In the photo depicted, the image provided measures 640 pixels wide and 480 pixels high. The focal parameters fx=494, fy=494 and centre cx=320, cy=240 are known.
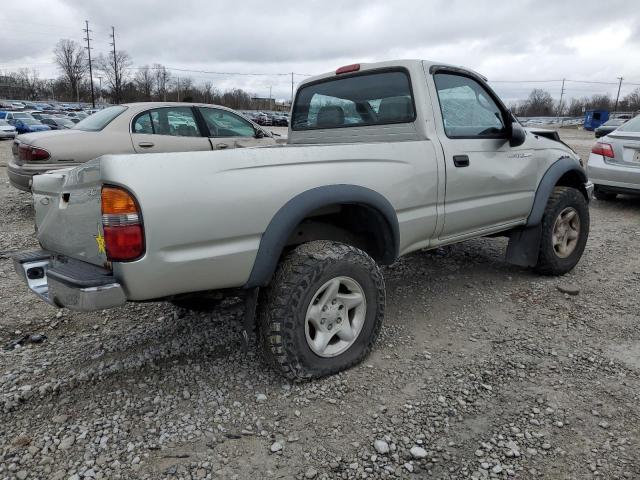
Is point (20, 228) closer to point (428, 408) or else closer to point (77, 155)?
point (77, 155)

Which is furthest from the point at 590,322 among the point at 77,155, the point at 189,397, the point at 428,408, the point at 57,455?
the point at 77,155

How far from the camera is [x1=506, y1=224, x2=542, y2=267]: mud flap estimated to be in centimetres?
434

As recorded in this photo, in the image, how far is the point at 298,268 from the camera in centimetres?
262

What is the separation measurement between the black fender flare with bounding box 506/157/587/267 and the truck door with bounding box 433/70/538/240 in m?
0.10

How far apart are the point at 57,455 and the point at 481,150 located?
3.20 m

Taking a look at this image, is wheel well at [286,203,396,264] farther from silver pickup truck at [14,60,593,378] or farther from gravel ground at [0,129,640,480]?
gravel ground at [0,129,640,480]

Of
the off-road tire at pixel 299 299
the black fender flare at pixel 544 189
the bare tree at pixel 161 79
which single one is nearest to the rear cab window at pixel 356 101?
the off-road tire at pixel 299 299

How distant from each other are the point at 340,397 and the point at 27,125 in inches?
1124

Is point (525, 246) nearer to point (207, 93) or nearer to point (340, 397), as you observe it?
point (340, 397)

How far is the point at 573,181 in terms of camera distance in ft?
15.4

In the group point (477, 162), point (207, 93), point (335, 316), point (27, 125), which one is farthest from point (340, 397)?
point (207, 93)

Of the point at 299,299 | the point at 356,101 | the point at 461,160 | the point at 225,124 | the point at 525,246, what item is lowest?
the point at 525,246

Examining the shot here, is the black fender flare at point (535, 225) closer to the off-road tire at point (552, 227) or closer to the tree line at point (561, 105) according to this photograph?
the off-road tire at point (552, 227)

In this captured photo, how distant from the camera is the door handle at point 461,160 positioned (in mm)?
3374
